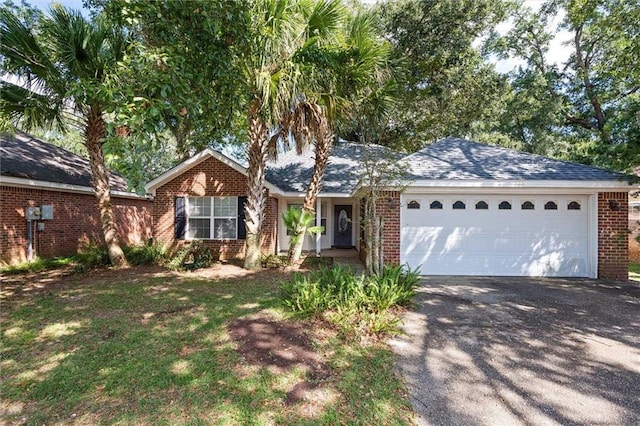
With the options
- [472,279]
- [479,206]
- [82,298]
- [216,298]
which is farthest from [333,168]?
[82,298]

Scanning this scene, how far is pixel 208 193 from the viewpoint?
37.5ft

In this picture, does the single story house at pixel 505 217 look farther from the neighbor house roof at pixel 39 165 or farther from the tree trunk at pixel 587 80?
the tree trunk at pixel 587 80

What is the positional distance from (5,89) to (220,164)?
5722mm

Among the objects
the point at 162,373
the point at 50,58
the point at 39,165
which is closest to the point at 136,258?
the point at 39,165

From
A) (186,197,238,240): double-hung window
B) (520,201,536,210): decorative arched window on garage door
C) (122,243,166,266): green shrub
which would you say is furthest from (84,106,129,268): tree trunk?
(520,201,536,210): decorative arched window on garage door

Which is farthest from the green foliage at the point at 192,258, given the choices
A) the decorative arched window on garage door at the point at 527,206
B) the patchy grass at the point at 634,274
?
the patchy grass at the point at 634,274

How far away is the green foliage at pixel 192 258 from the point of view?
9.44 m

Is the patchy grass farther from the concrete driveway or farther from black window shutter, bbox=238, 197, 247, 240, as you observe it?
black window shutter, bbox=238, 197, 247, 240

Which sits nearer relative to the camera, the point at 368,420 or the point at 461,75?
the point at 368,420

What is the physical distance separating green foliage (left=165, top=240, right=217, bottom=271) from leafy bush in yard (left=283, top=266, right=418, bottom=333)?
4861 millimetres

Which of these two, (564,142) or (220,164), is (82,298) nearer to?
(220,164)

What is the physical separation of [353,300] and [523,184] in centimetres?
554

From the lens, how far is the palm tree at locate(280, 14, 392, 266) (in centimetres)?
789

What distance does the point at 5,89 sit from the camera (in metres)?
7.31
